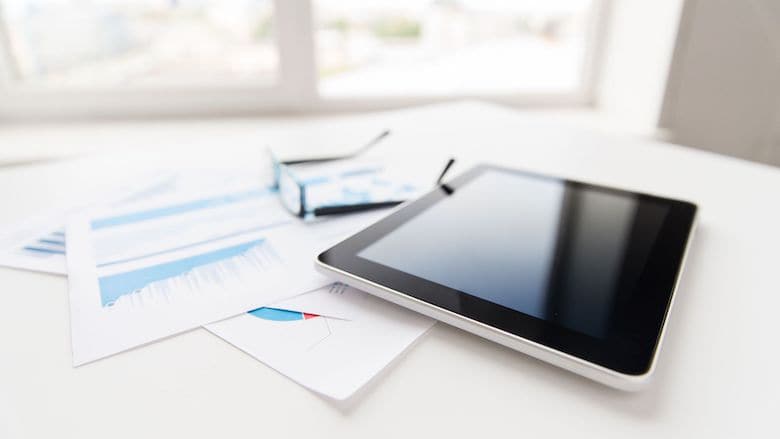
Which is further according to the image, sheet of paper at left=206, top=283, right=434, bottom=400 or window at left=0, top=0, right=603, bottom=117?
window at left=0, top=0, right=603, bottom=117

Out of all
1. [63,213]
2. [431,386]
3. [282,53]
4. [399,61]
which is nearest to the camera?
[431,386]

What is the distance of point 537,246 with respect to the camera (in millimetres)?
429

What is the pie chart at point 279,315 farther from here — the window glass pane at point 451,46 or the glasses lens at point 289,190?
the window glass pane at point 451,46

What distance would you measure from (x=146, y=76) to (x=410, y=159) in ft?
3.53

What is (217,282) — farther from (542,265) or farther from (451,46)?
(451,46)

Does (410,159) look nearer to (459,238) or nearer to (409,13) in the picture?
(459,238)

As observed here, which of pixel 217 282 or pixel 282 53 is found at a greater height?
pixel 282 53

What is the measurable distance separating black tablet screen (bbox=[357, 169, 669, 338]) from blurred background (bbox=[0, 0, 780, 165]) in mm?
998

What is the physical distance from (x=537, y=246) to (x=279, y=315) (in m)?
0.23

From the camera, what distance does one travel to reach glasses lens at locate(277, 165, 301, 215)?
1.77ft

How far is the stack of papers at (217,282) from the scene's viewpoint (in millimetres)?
340

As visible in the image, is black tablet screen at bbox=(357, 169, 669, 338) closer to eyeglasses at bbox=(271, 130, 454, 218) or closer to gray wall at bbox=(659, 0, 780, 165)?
eyeglasses at bbox=(271, 130, 454, 218)

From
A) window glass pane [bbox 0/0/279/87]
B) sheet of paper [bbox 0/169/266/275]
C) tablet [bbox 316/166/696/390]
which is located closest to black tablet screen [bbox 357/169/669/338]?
tablet [bbox 316/166/696/390]

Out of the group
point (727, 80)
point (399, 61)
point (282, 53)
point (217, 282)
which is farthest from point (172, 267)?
point (727, 80)
